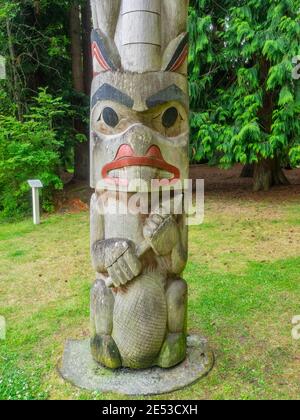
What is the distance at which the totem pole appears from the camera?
8.66 feet

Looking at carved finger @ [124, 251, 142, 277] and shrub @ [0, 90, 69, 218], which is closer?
carved finger @ [124, 251, 142, 277]

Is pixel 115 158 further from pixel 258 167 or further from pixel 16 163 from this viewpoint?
pixel 258 167

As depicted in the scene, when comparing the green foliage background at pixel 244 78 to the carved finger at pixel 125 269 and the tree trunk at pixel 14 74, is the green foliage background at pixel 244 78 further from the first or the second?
the carved finger at pixel 125 269

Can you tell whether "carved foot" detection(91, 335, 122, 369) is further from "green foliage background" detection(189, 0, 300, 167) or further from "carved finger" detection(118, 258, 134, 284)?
"green foliage background" detection(189, 0, 300, 167)

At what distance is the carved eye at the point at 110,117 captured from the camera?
273 centimetres

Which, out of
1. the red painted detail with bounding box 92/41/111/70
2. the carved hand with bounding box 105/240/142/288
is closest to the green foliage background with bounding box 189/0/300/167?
the red painted detail with bounding box 92/41/111/70

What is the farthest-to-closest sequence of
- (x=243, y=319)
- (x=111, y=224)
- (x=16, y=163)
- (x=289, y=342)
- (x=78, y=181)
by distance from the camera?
(x=78, y=181), (x=16, y=163), (x=243, y=319), (x=289, y=342), (x=111, y=224)

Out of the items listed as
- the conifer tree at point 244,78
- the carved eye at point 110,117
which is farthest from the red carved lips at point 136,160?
the conifer tree at point 244,78

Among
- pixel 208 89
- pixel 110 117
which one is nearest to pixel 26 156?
pixel 208 89

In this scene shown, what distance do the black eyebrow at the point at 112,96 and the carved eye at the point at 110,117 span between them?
0.08 m

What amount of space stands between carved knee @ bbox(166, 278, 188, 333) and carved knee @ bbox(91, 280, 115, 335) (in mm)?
434
